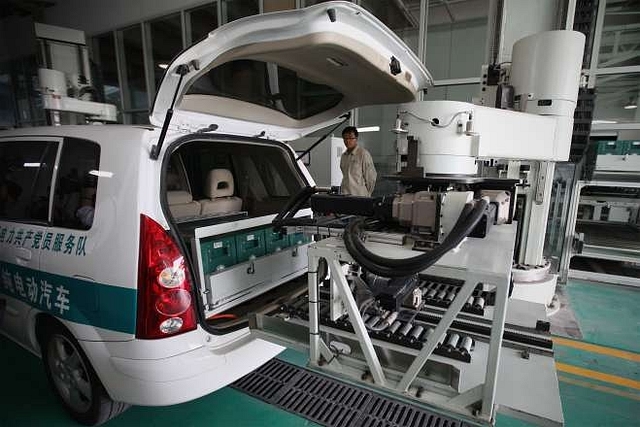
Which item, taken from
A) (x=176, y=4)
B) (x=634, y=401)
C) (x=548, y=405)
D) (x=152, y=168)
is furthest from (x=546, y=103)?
(x=176, y=4)

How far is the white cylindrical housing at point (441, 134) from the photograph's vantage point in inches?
62.5

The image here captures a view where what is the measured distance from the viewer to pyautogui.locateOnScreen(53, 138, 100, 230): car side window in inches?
60.2

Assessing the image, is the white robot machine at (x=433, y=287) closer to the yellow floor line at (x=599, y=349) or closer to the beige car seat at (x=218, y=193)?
the beige car seat at (x=218, y=193)

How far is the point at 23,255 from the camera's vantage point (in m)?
1.76

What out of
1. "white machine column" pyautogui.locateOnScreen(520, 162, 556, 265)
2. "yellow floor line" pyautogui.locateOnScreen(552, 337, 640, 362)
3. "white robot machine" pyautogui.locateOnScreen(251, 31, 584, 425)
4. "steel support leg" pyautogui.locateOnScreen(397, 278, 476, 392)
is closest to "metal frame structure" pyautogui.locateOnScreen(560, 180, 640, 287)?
"white machine column" pyautogui.locateOnScreen(520, 162, 556, 265)

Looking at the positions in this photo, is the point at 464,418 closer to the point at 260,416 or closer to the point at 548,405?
the point at 548,405

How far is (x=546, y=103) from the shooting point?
2586 millimetres

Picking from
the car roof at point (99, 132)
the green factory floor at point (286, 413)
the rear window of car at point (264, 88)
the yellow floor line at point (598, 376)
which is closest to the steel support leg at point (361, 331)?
the green factory floor at point (286, 413)

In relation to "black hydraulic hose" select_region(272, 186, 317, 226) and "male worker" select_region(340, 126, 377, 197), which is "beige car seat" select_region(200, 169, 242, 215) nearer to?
"black hydraulic hose" select_region(272, 186, 317, 226)

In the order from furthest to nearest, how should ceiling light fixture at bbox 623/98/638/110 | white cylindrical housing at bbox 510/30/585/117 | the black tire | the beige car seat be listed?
1. ceiling light fixture at bbox 623/98/638/110
2. white cylindrical housing at bbox 510/30/585/117
3. the beige car seat
4. the black tire

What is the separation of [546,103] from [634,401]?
210cm

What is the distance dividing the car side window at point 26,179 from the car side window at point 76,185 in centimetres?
11

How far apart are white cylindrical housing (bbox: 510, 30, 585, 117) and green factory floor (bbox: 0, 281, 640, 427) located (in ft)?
6.22

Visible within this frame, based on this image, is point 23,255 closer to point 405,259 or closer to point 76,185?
point 76,185
